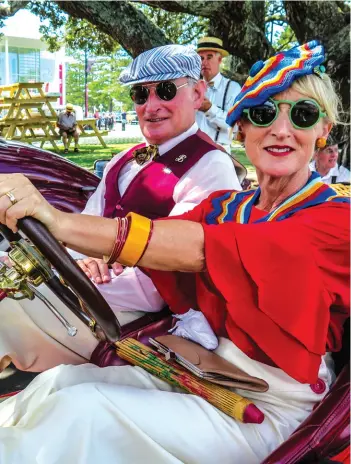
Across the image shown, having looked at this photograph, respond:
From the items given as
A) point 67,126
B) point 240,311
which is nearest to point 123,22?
point 67,126

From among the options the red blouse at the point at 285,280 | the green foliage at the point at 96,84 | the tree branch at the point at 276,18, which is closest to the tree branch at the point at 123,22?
the tree branch at the point at 276,18

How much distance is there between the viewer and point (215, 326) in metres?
1.56

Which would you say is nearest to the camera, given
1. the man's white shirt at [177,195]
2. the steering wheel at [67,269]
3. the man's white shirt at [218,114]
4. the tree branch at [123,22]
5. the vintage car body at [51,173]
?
the steering wheel at [67,269]

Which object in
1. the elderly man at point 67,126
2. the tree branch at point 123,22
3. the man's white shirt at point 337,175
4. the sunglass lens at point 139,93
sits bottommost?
the elderly man at point 67,126

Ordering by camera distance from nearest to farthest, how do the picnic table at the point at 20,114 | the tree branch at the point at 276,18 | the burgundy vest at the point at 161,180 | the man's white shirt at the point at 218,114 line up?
1. the burgundy vest at the point at 161,180
2. the man's white shirt at the point at 218,114
3. the tree branch at the point at 276,18
4. the picnic table at the point at 20,114

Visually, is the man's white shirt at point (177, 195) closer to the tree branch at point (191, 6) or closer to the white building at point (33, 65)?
the tree branch at point (191, 6)

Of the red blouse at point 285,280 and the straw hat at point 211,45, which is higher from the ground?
the straw hat at point 211,45

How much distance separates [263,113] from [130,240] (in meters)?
0.61

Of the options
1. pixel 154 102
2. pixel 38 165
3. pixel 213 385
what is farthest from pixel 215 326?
pixel 38 165

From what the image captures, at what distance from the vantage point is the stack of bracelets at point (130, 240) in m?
1.20

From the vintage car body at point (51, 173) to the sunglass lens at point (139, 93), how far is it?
36.6 inches

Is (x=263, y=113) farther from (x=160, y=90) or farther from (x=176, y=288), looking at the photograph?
(x=160, y=90)

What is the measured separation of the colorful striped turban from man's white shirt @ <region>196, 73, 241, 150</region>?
3.42m

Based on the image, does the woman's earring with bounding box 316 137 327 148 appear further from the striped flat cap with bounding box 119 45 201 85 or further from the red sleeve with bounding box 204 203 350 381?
the striped flat cap with bounding box 119 45 201 85
